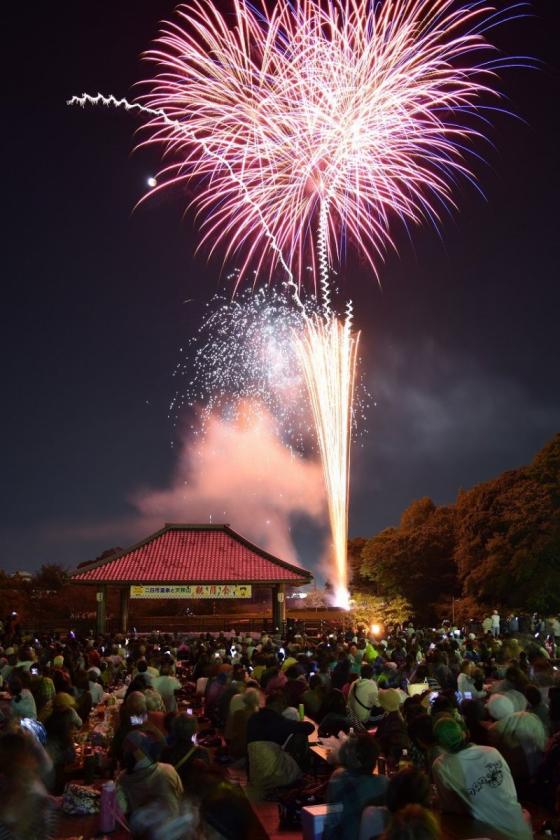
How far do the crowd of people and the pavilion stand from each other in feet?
36.4

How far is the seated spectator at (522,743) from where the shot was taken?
7766 mm

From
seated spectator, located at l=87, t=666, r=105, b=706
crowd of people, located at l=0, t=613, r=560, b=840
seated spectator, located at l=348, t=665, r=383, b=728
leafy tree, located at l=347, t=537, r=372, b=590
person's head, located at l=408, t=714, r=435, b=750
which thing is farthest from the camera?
leafy tree, located at l=347, t=537, r=372, b=590

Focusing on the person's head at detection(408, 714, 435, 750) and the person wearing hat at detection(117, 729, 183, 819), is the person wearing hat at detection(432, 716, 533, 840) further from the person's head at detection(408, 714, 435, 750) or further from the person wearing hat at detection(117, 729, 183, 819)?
the person wearing hat at detection(117, 729, 183, 819)

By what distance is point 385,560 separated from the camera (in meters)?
38.9

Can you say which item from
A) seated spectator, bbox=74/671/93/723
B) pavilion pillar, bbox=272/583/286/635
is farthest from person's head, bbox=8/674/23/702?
pavilion pillar, bbox=272/583/286/635

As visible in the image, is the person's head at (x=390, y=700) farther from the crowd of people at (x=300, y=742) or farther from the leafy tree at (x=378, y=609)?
the leafy tree at (x=378, y=609)

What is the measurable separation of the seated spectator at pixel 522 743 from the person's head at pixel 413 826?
181 inches

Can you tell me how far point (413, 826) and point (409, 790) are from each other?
2.64 feet

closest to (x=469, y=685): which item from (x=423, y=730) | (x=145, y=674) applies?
(x=423, y=730)

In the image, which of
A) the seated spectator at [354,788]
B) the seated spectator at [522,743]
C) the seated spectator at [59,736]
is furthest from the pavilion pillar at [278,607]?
the seated spectator at [354,788]

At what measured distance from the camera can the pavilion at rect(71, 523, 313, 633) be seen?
27328 mm

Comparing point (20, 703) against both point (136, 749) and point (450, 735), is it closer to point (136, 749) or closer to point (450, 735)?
point (136, 749)

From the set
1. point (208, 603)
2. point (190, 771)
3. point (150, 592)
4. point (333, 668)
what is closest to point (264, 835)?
point (190, 771)

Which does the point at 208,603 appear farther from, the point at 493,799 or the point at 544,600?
the point at 493,799
